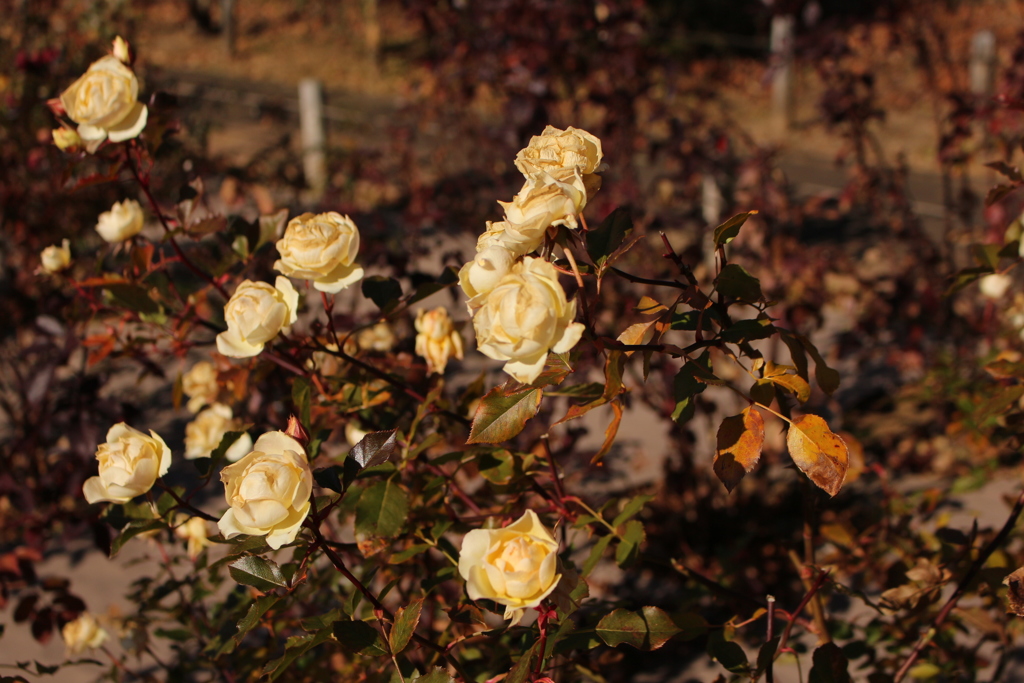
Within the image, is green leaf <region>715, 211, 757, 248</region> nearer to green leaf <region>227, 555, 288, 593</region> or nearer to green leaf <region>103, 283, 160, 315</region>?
green leaf <region>227, 555, 288, 593</region>

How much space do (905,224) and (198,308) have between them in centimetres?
297

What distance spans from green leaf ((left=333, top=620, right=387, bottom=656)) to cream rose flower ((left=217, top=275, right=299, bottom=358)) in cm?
35

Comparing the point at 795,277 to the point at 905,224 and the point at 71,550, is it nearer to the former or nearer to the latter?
the point at 905,224

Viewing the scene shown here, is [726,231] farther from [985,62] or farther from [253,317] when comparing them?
[985,62]

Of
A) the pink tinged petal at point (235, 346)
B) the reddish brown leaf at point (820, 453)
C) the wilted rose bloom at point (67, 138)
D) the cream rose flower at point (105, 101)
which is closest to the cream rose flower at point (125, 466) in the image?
the pink tinged petal at point (235, 346)

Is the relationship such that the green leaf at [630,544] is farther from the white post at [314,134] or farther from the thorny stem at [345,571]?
the white post at [314,134]

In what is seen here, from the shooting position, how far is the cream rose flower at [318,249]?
3.18 feet

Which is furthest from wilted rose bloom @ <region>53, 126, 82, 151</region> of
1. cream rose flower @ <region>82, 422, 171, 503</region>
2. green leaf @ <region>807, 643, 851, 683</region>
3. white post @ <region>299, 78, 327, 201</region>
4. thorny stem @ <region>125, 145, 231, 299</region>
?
white post @ <region>299, 78, 327, 201</region>

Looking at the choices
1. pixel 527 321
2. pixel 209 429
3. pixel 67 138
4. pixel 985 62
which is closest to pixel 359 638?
pixel 527 321

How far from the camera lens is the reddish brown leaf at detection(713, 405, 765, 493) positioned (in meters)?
0.85

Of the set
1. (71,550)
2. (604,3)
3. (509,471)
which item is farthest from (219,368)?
(604,3)

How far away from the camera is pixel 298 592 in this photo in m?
1.25

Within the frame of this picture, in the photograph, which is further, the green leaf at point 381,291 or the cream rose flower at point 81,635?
the cream rose flower at point 81,635

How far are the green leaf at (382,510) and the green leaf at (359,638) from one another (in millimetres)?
109
